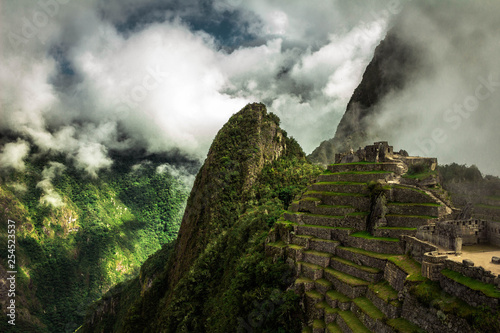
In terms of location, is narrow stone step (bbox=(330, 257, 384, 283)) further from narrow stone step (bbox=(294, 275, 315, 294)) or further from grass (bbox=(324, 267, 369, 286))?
narrow stone step (bbox=(294, 275, 315, 294))

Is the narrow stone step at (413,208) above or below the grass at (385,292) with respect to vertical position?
above

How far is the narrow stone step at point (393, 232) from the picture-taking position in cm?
1473

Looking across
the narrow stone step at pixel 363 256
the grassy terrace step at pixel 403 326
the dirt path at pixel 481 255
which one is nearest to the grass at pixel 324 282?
the narrow stone step at pixel 363 256

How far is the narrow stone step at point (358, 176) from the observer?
19544 millimetres

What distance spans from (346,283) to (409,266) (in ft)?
11.7

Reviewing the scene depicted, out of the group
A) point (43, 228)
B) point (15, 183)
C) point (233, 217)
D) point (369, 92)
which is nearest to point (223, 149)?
point (233, 217)

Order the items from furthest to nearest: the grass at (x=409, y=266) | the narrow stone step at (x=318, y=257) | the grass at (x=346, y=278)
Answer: the narrow stone step at (x=318, y=257) → the grass at (x=346, y=278) → the grass at (x=409, y=266)

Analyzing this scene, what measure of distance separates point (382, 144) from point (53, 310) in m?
131

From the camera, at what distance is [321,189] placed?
2305cm

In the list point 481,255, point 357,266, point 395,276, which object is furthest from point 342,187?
point 481,255

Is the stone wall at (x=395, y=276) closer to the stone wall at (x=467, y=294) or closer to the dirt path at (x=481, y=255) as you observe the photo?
the stone wall at (x=467, y=294)

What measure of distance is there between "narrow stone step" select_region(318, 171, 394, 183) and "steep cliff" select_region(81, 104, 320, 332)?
7.84 metres

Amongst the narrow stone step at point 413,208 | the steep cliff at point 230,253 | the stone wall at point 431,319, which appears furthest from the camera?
the steep cliff at point 230,253

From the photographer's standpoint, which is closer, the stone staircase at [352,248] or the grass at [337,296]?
the stone staircase at [352,248]
